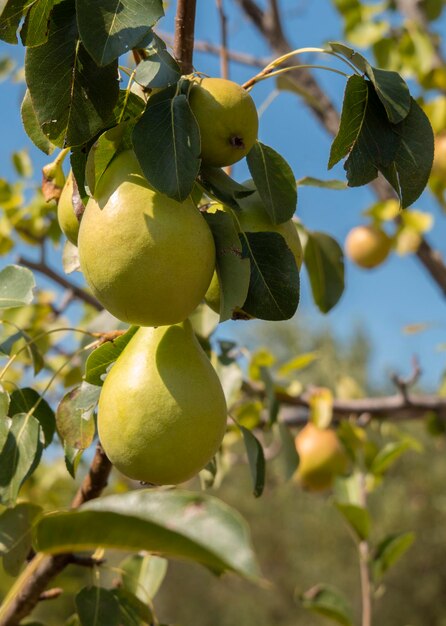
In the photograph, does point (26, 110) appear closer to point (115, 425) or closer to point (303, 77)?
point (115, 425)

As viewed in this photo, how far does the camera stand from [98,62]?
0.49 m

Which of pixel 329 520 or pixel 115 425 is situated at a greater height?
Result: pixel 115 425

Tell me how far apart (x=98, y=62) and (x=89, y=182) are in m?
0.10

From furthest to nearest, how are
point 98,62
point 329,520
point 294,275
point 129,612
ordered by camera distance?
point 329,520, point 129,612, point 294,275, point 98,62

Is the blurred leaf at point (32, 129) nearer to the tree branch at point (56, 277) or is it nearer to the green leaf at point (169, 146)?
the green leaf at point (169, 146)

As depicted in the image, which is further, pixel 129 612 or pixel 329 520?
pixel 329 520

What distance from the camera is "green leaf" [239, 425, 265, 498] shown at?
697 mm

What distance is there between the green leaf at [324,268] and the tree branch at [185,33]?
15.0 inches

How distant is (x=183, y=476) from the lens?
56 cm

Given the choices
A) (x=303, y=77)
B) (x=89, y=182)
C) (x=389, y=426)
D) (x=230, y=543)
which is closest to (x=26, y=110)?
(x=89, y=182)

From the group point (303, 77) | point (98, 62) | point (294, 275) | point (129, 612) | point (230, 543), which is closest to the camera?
point (230, 543)

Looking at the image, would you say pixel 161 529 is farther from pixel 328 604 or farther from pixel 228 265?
pixel 328 604

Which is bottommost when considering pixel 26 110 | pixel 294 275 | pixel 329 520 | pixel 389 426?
pixel 329 520

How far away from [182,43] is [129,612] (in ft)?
1.74
